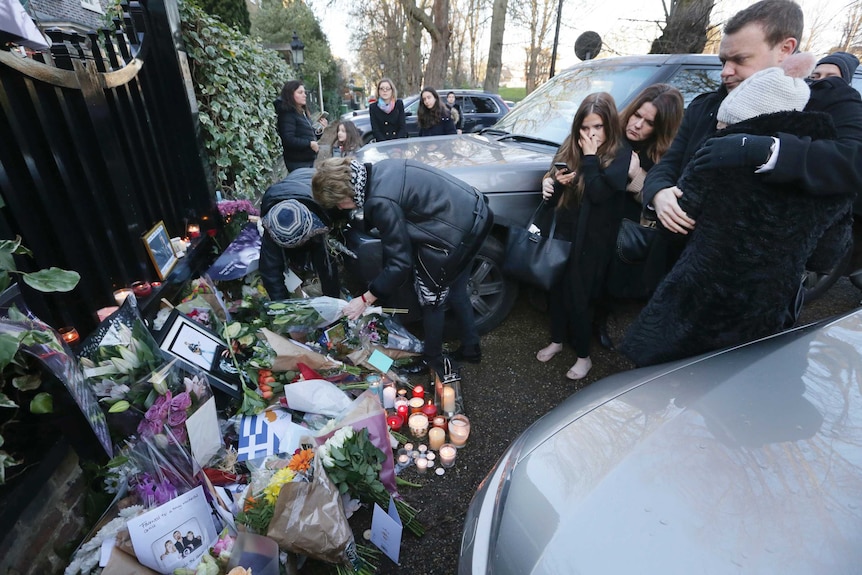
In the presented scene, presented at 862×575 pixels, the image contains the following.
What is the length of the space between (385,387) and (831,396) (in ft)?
6.87

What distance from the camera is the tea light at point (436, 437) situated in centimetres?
243

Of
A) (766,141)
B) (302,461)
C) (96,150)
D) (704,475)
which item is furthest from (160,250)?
(766,141)

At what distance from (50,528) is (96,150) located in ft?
6.34

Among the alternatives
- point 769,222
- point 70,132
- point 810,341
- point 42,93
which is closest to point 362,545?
point 810,341

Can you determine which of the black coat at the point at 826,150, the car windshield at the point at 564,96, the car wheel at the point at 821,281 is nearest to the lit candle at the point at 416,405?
the black coat at the point at 826,150

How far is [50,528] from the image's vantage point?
5.31 ft

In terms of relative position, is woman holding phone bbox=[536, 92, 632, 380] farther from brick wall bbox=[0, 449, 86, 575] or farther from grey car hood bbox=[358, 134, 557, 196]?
brick wall bbox=[0, 449, 86, 575]

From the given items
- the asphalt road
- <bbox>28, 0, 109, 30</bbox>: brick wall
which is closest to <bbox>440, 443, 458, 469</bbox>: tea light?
the asphalt road

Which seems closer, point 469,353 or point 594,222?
point 594,222

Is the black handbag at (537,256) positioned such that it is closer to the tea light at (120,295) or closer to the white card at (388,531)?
the white card at (388,531)

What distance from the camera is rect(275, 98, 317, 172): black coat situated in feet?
18.3

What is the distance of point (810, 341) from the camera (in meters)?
1.57

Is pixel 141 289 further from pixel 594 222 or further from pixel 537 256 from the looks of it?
pixel 594 222

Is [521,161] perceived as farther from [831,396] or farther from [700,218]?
[831,396]
